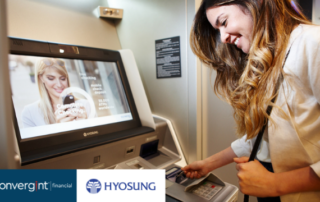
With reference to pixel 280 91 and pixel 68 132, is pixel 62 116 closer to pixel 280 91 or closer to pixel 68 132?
pixel 68 132

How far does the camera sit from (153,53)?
5.37 ft

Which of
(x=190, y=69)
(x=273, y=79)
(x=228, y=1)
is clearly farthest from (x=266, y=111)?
(x=190, y=69)

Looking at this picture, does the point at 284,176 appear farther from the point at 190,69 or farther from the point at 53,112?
the point at 53,112

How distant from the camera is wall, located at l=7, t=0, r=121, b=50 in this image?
1.35m

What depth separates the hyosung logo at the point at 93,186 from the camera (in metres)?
0.53

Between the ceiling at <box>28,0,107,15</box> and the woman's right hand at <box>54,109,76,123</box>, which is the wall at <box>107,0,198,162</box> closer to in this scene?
the ceiling at <box>28,0,107,15</box>

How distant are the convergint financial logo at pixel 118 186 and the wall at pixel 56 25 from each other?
1.29 meters

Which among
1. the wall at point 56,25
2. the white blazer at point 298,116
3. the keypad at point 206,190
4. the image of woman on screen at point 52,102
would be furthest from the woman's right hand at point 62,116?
the white blazer at point 298,116

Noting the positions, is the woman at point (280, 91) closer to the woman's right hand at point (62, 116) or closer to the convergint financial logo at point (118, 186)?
the convergint financial logo at point (118, 186)

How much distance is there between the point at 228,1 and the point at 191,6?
1.95 feet

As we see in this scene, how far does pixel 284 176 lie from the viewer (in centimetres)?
69

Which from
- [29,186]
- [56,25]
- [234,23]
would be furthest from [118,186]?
[56,25]

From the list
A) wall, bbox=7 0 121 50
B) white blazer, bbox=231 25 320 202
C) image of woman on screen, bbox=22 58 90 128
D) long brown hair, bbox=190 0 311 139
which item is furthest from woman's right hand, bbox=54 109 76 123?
white blazer, bbox=231 25 320 202

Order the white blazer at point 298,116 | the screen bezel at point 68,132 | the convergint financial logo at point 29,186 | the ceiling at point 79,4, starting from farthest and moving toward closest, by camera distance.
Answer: the ceiling at point 79,4, the screen bezel at point 68,132, the white blazer at point 298,116, the convergint financial logo at point 29,186
